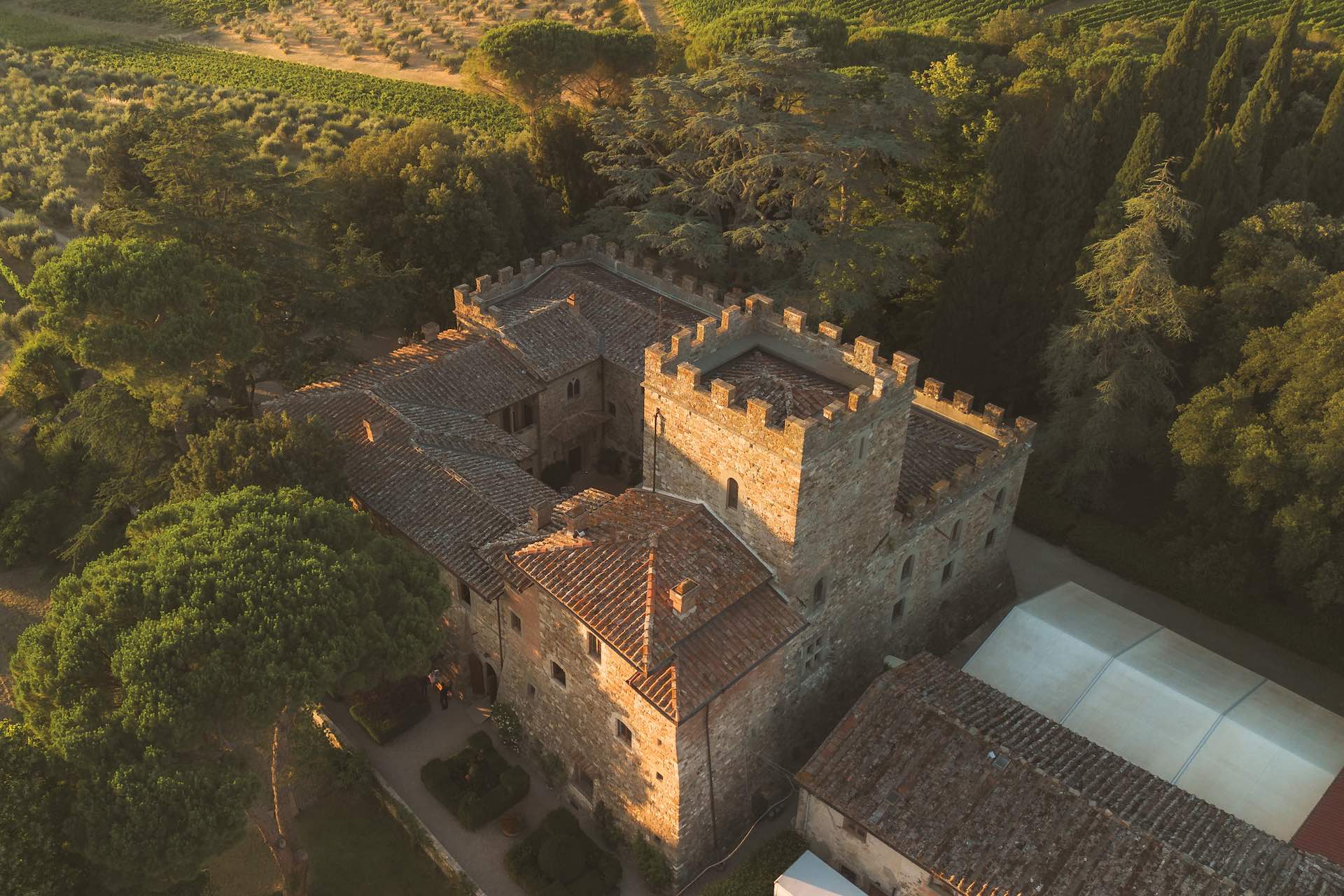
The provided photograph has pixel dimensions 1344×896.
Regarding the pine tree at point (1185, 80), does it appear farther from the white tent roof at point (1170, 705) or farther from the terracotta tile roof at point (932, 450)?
the white tent roof at point (1170, 705)

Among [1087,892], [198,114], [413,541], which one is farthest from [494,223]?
[1087,892]

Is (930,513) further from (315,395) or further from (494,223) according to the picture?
(494,223)

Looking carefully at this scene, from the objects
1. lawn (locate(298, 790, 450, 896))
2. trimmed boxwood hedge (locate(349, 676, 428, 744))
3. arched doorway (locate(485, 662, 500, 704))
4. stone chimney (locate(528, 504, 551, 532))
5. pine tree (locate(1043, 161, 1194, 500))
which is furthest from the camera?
pine tree (locate(1043, 161, 1194, 500))

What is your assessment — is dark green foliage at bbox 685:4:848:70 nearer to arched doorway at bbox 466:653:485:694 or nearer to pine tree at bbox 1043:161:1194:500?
pine tree at bbox 1043:161:1194:500

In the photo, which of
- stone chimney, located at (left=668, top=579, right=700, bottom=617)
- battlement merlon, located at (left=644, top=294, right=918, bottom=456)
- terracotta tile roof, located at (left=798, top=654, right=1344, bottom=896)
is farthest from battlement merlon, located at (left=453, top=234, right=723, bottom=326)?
terracotta tile roof, located at (left=798, top=654, right=1344, bottom=896)

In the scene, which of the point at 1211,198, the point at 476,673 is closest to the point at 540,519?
the point at 476,673
